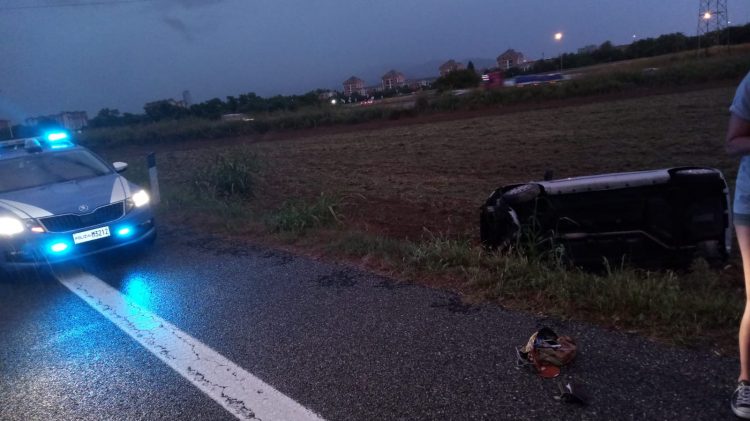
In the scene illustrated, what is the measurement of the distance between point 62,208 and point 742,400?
21.5 feet

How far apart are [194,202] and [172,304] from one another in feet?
18.1

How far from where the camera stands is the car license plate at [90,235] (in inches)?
239

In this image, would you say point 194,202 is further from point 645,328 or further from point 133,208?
point 645,328

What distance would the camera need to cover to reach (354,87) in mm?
46656

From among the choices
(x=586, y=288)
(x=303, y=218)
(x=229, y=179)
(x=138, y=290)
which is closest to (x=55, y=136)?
(x=229, y=179)

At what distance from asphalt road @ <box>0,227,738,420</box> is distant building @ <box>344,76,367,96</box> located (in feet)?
132

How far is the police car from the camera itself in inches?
232

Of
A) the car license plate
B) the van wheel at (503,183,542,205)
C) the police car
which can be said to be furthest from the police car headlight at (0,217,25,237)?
the van wheel at (503,183,542,205)

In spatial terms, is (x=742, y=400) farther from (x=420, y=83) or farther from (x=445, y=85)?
(x=420, y=83)

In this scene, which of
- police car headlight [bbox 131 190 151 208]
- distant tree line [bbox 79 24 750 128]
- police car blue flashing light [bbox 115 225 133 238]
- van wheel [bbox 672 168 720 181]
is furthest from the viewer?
distant tree line [bbox 79 24 750 128]

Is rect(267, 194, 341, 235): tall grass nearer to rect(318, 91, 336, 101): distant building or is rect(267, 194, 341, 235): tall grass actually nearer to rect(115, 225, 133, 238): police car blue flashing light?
rect(115, 225, 133, 238): police car blue flashing light

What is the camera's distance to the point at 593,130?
16109 mm

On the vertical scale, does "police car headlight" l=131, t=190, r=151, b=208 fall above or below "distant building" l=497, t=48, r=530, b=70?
below

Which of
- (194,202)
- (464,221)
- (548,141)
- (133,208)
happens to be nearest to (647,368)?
(464,221)
